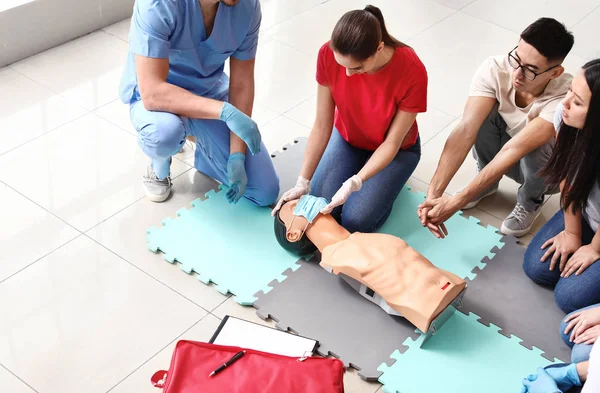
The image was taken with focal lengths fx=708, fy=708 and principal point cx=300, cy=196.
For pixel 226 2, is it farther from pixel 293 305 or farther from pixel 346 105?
pixel 293 305

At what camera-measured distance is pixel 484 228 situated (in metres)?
2.40

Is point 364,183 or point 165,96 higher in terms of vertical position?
point 165,96

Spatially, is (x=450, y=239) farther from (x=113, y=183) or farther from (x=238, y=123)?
(x=113, y=183)

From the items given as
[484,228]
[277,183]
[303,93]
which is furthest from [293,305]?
[303,93]

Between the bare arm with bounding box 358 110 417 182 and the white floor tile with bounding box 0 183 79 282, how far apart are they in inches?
37.1

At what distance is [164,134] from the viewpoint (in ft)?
A: 7.23

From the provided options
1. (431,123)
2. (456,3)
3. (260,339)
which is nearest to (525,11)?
(456,3)

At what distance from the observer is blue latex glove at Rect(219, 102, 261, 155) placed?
2.14m

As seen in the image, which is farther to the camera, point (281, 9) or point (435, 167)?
point (281, 9)

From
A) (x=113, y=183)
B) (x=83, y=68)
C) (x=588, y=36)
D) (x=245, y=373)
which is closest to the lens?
(x=245, y=373)

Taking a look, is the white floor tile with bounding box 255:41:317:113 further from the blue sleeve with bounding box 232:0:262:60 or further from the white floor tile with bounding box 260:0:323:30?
the blue sleeve with bounding box 232:0:262:60

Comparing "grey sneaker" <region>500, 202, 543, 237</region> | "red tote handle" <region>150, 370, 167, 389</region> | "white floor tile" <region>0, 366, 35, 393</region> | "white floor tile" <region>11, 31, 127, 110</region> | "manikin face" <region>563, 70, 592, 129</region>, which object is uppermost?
"manikin face" <region>563, 70, 592, 129</region>

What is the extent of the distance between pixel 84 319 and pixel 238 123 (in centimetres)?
72

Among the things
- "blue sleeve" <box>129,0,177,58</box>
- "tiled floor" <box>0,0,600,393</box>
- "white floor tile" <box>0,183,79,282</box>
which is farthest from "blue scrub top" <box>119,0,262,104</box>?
"white floor tile" <box>0,183,79,282</box>
